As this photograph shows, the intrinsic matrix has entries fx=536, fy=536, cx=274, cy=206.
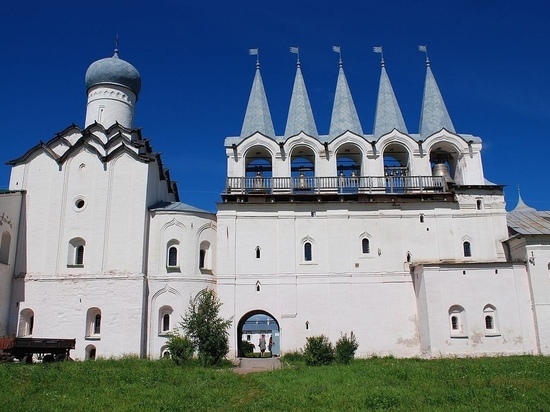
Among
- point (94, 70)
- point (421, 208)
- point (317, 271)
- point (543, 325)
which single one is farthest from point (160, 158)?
point (543, 325)

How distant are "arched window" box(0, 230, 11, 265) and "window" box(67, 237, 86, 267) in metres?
2.51

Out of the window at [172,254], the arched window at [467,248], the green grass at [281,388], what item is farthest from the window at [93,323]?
the arched window at [467,248]

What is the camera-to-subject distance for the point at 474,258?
2375cm

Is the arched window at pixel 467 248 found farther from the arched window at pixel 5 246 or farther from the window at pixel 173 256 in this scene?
the arched window at pixel 5 246

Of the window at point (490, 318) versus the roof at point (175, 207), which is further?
the roof at point (175, 207)

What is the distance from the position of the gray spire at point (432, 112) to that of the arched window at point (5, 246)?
19.3 m

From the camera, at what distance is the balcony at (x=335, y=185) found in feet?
81.0

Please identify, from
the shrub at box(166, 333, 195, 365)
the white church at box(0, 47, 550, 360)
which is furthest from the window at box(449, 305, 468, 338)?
the shrub at box(166, 333, 195, 365)

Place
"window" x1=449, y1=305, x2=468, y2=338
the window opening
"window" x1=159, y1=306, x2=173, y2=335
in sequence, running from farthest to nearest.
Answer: the window opening, "window" x1=159, y1=306, x2=173, y2=335, "window" x1=449, y1=305, x2=468, y2=338

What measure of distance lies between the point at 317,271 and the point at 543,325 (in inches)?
371

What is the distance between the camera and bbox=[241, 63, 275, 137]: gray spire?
26281mm

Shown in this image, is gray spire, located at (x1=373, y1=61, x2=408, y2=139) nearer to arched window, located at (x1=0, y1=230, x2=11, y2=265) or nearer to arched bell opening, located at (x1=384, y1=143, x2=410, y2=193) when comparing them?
arched bell opening, located at (x1=384, y1=143, x2=410, y2=193)

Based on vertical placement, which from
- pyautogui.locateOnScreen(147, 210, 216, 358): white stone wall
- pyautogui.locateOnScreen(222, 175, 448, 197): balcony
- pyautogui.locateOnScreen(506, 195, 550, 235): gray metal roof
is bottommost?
pyautogui.locateOnScreen(147, 210, 216, 358): white stone wall

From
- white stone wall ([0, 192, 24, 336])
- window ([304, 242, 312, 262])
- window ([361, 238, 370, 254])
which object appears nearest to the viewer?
white stone wall ([0, 192, 24, 336])
